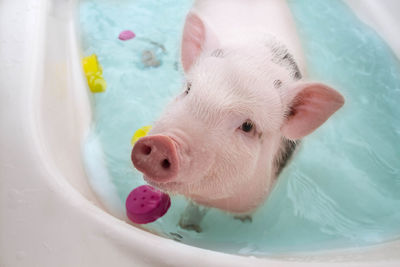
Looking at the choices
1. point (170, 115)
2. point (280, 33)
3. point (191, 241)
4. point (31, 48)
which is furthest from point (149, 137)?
point (280, 33)

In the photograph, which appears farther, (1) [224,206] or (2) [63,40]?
(2) [63,40]

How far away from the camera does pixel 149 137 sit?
0.81 m

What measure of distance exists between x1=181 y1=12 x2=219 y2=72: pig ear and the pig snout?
44 centimetres

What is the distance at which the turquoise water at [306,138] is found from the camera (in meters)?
1.24

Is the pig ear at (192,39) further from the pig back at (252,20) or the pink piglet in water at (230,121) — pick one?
the pig back at (252,20)

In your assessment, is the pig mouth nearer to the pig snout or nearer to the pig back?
the pig snout

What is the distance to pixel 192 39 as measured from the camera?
46.0 inches

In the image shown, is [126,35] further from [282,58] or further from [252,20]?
[282,58]

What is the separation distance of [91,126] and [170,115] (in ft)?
2.33

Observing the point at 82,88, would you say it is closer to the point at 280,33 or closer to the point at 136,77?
the point at 136,77

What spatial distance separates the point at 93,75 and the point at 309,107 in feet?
3.50

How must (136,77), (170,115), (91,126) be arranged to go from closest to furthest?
(170,115) → (91,126) → (136,77)

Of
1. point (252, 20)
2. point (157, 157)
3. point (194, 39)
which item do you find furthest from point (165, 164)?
point (252, 20)

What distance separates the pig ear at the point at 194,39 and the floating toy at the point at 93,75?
66 centimetres
